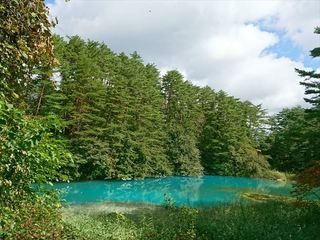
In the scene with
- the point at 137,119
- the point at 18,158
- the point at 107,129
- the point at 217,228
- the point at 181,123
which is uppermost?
the point at 181,123

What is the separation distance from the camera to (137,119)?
49.9m

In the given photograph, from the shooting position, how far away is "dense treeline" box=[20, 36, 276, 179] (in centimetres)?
4262

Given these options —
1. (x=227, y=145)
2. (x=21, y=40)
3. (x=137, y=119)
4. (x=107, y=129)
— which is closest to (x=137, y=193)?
(x=107, y=129)

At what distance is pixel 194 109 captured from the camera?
64.2m

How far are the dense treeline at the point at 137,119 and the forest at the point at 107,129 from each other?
150 mm

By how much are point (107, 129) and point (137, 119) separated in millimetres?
6451

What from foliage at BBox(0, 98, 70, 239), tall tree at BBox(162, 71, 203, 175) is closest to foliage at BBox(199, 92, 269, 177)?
tall tree at BBox(162, 71, 203, 175)

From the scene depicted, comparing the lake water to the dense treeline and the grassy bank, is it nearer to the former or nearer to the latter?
the dense treeline

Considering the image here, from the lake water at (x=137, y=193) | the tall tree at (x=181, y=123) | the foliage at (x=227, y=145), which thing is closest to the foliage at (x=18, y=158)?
the lake water at (x=137, y=193)

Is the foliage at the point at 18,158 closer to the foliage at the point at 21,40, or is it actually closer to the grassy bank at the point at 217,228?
the foliage at the point at 21,40

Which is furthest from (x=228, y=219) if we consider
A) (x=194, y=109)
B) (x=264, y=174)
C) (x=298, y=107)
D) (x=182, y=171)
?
(x=298, y=107)

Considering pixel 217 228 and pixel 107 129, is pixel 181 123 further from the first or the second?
pixel 217 228

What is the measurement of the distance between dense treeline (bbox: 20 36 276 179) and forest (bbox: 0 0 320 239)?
15cm

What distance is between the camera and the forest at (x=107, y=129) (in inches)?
167
